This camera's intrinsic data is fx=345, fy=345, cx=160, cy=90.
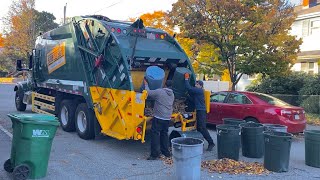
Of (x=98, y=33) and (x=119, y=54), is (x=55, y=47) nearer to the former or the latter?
(x=98, y=33)

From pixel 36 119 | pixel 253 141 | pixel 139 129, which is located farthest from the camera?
pixel 253 141

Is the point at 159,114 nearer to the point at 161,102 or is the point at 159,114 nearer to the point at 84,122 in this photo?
the point at 161,102

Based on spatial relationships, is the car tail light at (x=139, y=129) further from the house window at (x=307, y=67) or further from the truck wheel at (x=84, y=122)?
the house window at (x=307, y=67)

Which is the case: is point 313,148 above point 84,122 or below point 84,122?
below

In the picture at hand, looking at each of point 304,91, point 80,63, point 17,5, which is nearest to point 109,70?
point 80,63

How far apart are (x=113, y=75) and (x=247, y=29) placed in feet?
24.8

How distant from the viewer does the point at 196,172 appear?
17.6ft

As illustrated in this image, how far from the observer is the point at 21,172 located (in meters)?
5.25

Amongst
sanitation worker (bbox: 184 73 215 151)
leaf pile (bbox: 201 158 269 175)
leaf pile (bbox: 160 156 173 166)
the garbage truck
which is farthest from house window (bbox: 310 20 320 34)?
leaf pile (bbox: 160 156 173 166)

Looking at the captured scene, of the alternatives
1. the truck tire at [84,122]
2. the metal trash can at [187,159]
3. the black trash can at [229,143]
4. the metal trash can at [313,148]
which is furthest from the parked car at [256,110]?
the metal trash can at [187,159]

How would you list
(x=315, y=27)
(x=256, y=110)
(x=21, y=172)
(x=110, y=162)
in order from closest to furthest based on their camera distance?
(x=21, y=172), (x=110, y=162), (x=256, y=110), (x=315, y=27)

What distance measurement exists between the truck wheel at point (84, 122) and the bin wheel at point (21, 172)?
3158 mm

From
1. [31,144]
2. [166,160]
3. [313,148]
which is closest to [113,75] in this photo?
[166,160]

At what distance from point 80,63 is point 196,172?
4.74 metres
